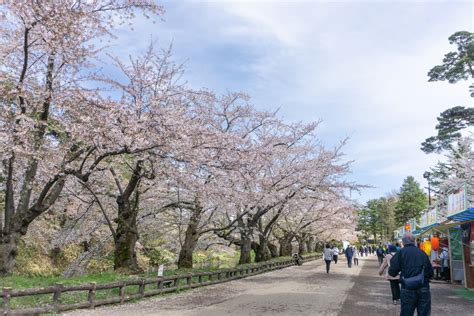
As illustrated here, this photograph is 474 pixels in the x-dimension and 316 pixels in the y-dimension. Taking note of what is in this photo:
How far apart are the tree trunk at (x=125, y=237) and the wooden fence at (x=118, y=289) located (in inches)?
63.6

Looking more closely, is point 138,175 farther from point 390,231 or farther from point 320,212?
point 390,231

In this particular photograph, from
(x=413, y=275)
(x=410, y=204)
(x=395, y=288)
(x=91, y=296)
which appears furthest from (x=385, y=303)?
(x=410, y=204)

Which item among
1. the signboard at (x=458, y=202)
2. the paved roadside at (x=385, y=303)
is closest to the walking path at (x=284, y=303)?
the paved roadside at (x=385, y=303)

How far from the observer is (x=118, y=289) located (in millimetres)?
10438

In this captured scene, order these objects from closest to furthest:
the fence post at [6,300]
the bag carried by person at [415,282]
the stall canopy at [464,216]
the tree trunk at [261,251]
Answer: the bag carried by person at [415,282], the fence post at [6,300], the stall canopy at [464,216], the tree trunk at [261,251]

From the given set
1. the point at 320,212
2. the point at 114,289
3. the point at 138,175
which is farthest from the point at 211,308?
the point at 320,212

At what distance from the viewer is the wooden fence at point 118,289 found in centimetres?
712

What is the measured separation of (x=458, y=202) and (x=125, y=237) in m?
10.9

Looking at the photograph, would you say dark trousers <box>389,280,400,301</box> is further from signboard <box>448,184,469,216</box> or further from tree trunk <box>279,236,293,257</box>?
tree trunk <box>279,236,293,257</box>

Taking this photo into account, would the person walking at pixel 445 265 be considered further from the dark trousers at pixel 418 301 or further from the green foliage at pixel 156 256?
the dark trousers at pixel 418 301

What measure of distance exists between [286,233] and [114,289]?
87.0 ft

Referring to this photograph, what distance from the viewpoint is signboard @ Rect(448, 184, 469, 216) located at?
11841 millimetres

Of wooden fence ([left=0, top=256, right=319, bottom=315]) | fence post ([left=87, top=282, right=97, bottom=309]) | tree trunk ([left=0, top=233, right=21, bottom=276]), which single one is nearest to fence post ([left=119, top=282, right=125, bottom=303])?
wooden fence ([left=0, top=256, right=319, bottom=315])

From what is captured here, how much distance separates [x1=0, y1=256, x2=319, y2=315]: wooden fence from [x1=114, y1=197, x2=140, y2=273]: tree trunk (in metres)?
1.61
